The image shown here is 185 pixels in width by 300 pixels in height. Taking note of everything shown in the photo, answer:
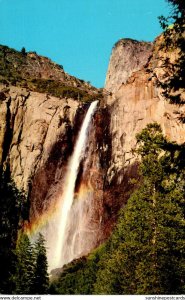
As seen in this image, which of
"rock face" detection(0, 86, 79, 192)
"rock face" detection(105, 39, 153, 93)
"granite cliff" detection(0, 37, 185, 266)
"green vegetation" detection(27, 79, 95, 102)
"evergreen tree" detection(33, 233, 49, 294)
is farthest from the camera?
"rock face" detection(105, 39, 153, 93)

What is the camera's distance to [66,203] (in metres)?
63.4

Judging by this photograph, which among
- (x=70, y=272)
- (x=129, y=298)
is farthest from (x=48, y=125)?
(x=129, y=298)

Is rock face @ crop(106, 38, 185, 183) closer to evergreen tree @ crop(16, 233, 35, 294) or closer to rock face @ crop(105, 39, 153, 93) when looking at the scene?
evergreen tree @ crop(16, 233, 35, 294)

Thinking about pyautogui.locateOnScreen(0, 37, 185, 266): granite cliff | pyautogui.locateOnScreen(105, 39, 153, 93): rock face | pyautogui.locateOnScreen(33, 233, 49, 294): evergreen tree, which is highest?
pyautogui.locateOnScreen(105, 39, 153, 93): rock face

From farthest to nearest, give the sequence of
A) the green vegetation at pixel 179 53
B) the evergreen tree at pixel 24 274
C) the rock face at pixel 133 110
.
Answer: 1. the rock face at pixel 133 110
2. the evergreen tree at pixel 24 274
3. the green vegetation at pixel 179 53

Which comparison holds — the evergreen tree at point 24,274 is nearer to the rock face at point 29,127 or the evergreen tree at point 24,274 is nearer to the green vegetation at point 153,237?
the green vegetation at point 153,237

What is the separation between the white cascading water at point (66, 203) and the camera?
6012 centimetres

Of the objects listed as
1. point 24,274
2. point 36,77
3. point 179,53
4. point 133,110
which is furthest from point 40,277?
point 36,77

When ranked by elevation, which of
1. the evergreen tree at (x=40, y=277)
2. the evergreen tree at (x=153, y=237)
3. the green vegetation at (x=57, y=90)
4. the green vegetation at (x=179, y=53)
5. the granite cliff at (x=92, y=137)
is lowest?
the evergreen tree at (x=40, y=277)

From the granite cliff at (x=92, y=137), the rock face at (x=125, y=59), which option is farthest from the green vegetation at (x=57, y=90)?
the granite cliff at (x=92, y=137)

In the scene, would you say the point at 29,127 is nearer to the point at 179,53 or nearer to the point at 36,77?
the point at 36,77

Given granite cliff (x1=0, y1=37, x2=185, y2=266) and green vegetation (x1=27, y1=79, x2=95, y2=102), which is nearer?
granite cliff (x1=0, y1=37, x2=185, y2=266)

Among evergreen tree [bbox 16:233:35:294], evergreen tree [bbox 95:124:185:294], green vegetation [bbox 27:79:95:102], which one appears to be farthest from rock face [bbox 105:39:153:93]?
evergreen tree [bbox 95:124:185:294]

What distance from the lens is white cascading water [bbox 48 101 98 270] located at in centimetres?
6012
